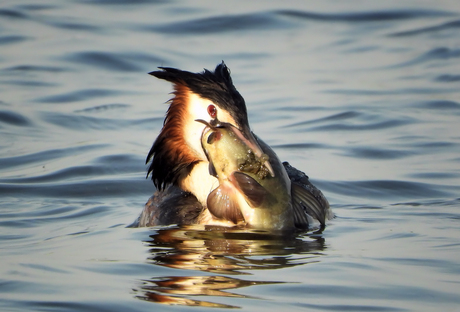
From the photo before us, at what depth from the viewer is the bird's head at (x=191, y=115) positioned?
20.5 feet

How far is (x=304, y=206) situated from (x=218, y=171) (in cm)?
98

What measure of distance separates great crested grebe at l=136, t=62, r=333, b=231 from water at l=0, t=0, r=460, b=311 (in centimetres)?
20

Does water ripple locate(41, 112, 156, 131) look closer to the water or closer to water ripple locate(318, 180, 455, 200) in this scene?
the water

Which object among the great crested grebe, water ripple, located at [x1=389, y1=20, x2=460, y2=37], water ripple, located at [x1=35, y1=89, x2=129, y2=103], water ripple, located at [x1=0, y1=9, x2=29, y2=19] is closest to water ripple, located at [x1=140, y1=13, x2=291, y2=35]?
water ripple, located at [x1=389, y1=20, x2=460, y2=37]

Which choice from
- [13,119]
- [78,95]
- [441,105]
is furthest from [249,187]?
[78,95]

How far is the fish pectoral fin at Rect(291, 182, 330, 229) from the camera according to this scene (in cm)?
630

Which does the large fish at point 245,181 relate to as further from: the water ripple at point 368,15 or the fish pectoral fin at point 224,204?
the water ripple at point 368,15

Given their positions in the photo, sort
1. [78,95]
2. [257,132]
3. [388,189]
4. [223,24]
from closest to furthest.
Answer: [388,189], [257,132], [78,95], [223,24]

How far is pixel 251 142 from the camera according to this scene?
583 centimetres

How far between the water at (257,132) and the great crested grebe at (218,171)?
197 millimetres

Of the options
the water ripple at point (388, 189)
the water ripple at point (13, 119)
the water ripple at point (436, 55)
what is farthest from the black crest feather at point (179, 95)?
the water ripple at point (436, 55)

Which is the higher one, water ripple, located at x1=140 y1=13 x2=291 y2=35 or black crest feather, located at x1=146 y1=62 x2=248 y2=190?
water ripple, located at x1=140 y1=13 x2=291 y2=35

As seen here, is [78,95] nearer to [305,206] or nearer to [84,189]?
[84,189]

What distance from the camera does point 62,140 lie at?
37.3ft
